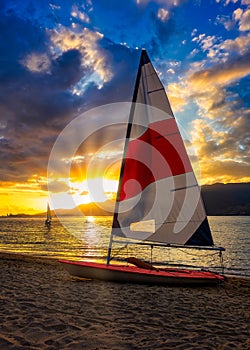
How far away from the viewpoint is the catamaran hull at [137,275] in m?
12.0

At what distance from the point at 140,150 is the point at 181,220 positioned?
11.7ft

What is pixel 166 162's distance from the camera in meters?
11.6

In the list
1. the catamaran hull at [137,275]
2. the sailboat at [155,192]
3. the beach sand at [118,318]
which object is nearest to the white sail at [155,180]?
the sailboat at [155,192]

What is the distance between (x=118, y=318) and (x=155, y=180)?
19.6ft

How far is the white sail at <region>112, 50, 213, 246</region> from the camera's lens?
36.5 feet

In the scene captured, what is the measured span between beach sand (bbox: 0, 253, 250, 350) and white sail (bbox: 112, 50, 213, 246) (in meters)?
2.45

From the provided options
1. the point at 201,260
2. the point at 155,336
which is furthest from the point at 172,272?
the point at 201,260

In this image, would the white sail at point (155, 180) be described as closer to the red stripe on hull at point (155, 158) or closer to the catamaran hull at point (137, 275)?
the red stripe on hull at point (155, 158)

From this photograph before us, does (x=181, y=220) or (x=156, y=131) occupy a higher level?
(x=156, y=131)

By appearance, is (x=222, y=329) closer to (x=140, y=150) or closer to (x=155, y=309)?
(x=155, y=309)

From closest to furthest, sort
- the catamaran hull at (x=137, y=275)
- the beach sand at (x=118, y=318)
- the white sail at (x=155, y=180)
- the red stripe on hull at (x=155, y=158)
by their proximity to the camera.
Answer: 1. the beach sand at (x=118, y=318)
2. the white sail at (x=155, y=180)
3. the red stripe on hull at (x=155, y=158)
4. the catamaran hull at (x=137, y=275)

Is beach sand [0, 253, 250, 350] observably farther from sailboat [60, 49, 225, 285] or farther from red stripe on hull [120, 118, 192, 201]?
red stripe on hull [120, 118, 192, 201]

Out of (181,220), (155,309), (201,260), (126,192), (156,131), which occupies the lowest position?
(201,260)

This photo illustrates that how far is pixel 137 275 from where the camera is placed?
480 inches
